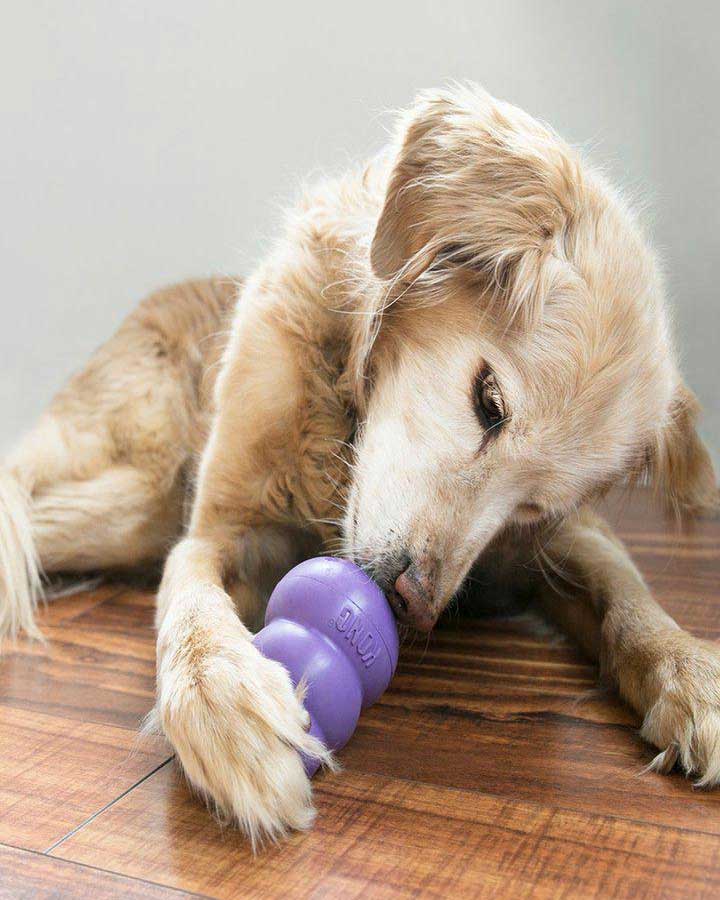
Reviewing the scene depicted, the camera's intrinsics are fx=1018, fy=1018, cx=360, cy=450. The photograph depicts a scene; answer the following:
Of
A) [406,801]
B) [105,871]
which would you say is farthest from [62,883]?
[406,801]

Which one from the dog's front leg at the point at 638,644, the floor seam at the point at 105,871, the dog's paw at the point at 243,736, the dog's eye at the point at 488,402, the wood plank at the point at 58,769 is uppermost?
the dog's eye at the point at 488,402

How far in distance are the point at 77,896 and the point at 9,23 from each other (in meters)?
2.46

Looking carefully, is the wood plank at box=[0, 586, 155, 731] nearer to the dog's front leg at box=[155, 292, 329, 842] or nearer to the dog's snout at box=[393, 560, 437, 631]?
the dog's front leg at box=[155, 292, 329, 842]

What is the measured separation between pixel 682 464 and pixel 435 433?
550 mm

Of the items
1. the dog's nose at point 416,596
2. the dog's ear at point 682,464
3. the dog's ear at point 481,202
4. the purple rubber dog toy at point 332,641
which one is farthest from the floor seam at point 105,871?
the dog's ear at point 682,464

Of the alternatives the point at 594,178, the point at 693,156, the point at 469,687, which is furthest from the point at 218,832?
the point at 693,156

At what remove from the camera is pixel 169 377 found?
236 centimetres

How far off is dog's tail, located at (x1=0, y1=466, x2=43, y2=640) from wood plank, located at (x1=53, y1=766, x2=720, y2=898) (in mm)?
793

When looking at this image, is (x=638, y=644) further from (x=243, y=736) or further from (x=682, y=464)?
(x=243, y=736)

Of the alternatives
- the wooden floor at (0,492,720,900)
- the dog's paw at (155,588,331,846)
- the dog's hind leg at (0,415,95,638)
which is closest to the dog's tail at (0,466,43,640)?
the dog's hind leg at (0,415,95,638)

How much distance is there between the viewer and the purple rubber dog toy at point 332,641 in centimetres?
128

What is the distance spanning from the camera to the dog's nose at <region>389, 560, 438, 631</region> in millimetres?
1394

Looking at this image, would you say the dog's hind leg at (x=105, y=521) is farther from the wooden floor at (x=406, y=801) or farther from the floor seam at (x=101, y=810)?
the floor seam at (x=101, y=810)

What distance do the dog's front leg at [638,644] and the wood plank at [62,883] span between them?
26.1 inches
